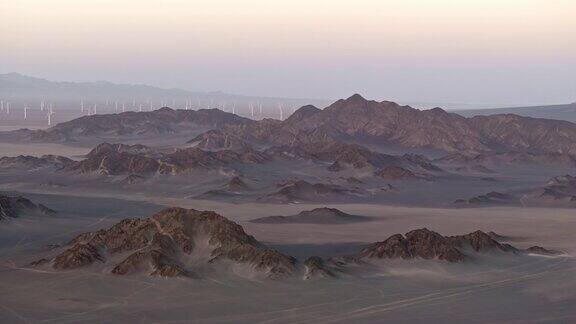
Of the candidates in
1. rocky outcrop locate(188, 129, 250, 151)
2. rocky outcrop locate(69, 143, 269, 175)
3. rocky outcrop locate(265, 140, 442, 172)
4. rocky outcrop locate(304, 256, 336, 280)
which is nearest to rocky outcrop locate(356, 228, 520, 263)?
rocky outcrop locate(304, 256, 336, 280)

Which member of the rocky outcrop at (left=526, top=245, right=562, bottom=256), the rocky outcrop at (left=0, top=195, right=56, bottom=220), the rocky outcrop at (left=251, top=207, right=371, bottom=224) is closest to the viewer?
the rocky outcrop at (left=526, top=245, right=562, bottom=256)

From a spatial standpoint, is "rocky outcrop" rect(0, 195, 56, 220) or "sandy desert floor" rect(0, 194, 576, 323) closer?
"sandy desert floor" rect(0, 194, 576, 323)

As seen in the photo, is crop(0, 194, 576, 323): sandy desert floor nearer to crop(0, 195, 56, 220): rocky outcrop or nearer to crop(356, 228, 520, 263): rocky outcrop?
crop(356, 228, 520, 263): rocky outcrop

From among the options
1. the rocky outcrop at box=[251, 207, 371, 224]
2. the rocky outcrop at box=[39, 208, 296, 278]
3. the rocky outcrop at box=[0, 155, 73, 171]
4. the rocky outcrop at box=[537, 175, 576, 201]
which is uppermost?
the rocky outcrop at box=[537, 175, 576, 201]

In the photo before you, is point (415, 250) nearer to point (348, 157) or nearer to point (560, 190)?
point (560, 190)

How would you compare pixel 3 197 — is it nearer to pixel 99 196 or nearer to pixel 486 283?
pixel 99 196

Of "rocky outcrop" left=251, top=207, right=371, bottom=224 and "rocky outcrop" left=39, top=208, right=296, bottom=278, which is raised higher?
"rocky outcrop" left=39, top=208, right=296, bottom=278
